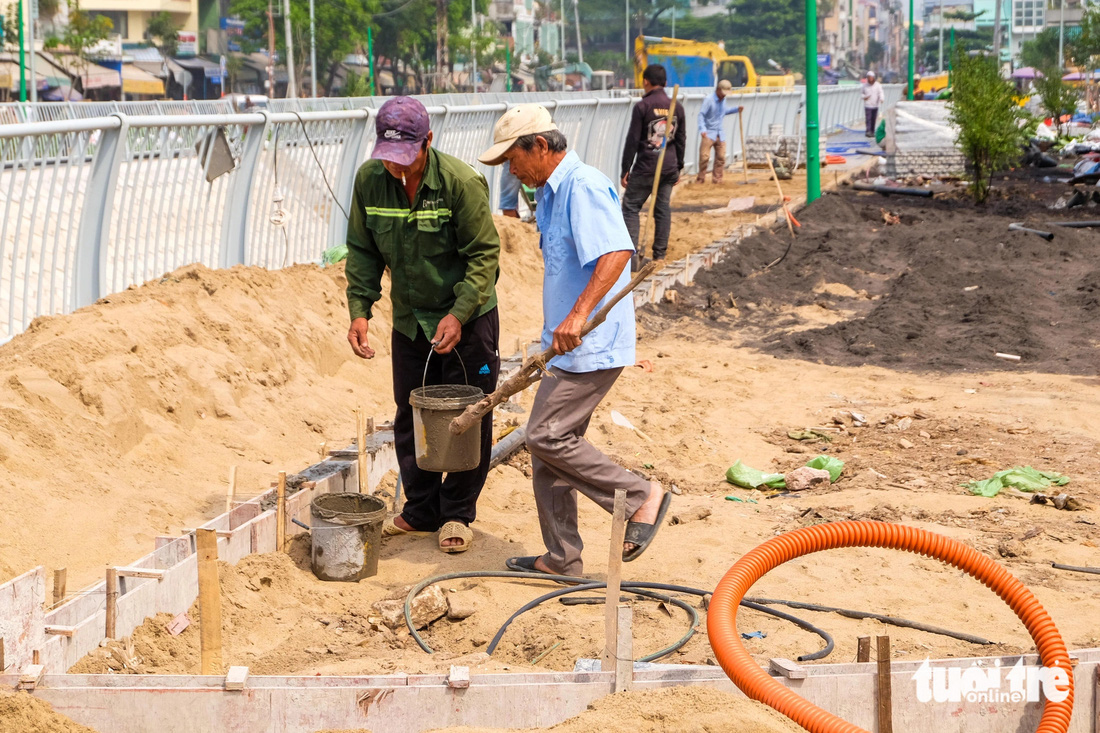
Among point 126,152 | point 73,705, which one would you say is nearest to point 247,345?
point 126,152

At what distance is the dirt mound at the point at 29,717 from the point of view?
3172 mm

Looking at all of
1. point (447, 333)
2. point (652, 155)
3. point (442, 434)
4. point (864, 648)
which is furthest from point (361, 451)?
point (652, 155)

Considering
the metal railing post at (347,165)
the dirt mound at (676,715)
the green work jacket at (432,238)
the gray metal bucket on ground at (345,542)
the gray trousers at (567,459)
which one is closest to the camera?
the dirt mound at (676,715)

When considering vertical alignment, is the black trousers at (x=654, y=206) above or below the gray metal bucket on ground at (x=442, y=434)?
above

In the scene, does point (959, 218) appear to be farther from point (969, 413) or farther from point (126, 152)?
point (126, 152)

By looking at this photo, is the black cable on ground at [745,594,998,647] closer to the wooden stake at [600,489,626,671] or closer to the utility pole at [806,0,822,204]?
the wooden stake at [600,489,626,671]

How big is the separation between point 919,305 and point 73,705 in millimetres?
9483

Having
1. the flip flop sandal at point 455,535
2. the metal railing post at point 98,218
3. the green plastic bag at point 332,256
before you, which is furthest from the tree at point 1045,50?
the flip flop sandal at point 455,535

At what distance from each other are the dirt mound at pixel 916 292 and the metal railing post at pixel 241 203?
4.52m

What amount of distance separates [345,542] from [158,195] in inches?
162

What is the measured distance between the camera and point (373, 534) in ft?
16.1

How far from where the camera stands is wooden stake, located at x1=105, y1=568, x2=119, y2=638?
3.97 metres

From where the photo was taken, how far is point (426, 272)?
5008mm

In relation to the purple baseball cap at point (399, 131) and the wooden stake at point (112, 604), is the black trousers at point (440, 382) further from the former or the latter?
the wooden stake at point (112, 604)
